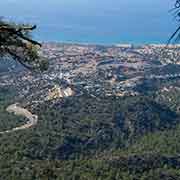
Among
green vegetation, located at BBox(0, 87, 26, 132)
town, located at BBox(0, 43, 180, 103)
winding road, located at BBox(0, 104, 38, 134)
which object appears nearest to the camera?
winding road, located at BBox(0, 104, 38, 134)

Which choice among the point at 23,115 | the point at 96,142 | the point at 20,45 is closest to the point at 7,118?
the point at 23,115

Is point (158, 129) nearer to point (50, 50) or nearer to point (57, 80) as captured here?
point (57, 80)

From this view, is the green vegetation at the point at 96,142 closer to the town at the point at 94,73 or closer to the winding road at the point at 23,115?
the winding road at the point at 23,115

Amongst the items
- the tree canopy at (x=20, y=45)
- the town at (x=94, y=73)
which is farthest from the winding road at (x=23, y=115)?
the tree canopy at (x=20, y=45)

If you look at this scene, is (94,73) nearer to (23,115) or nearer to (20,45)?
(23,115)

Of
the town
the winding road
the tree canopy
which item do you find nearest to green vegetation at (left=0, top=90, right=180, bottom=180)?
the winding road

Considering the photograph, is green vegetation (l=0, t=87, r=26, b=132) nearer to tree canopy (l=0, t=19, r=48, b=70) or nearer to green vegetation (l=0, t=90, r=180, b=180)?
green vegetation (l=0, t=90, r=180, b=180)

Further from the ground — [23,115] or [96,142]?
[23,115]

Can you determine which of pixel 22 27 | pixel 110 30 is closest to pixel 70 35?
pixel 110 30

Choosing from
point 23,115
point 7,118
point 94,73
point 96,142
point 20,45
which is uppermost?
point 20,45
